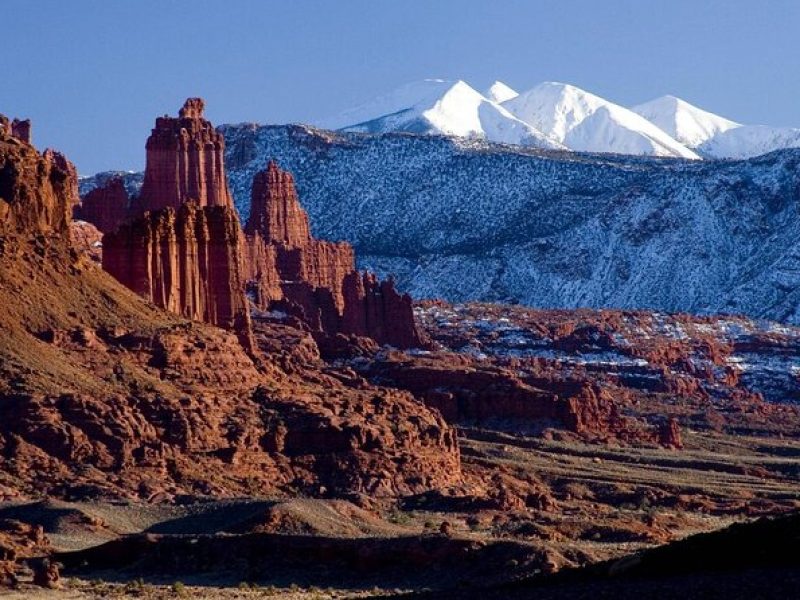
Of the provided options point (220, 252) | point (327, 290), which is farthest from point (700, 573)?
point (327, 290)

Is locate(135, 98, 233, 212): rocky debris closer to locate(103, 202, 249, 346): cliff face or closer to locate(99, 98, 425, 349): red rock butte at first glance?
locate(99, 98, 425, 349): red rock butte

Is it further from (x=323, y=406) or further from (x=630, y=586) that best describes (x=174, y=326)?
(x=630, y=586)

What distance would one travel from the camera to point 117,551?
71.7 metres

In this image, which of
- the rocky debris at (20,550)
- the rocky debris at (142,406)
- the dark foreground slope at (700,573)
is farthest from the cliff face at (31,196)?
the dark foreground slope at (700,573)

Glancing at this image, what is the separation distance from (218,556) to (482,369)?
77.6 metres

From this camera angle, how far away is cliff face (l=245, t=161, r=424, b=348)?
546 ft

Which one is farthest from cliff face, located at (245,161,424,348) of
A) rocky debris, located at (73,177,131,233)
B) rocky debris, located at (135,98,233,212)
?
rocky debris, located at (73,177,131,233)

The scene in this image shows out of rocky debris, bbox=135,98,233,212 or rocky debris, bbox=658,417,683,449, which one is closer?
rocky debris, bbox=658,417,683,449

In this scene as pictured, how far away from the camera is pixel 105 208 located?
16225 cm

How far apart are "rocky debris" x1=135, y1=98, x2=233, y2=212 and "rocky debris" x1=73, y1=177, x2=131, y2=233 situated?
1.16m

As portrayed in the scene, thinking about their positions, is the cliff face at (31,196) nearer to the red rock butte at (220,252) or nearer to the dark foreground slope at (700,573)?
the red rock butte at (220,252)

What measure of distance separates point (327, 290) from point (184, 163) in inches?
523

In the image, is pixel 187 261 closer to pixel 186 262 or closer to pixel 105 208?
pixel 186 262

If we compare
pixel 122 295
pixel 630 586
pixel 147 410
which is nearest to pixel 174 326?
pixel 122 295
